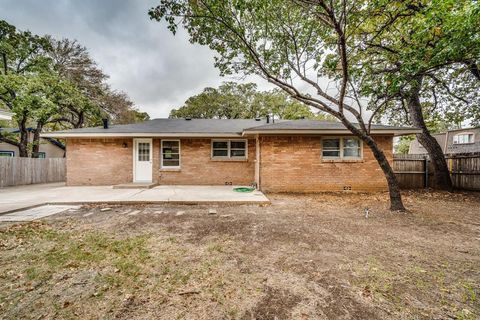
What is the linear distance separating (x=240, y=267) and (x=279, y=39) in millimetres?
6725

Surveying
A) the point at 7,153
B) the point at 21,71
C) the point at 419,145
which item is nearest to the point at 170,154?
the point at 21,71

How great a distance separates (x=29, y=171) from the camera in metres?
11.0

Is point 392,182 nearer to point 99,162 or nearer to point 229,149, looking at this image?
point 229,149

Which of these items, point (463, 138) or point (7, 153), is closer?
point (7, 153)

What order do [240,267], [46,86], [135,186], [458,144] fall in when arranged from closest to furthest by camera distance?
[240,267] < [135,186] < [46,86] < [458,144]

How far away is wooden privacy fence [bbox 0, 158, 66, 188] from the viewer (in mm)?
9922

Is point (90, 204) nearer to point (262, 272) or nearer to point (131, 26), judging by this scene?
point (262, 272)

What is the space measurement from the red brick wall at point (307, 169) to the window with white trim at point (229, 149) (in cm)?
173

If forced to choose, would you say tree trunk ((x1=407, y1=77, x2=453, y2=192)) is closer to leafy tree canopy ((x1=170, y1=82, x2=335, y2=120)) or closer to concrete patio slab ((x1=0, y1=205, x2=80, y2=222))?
concrete patio slab ((x1=0, y1=205, x2=80, y2=222))

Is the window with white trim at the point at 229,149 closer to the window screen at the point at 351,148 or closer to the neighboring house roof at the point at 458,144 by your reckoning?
the window screen at the point at 351,148

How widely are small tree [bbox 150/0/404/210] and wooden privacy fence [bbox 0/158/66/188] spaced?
37.0 feet

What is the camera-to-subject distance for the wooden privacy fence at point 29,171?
9.92 m

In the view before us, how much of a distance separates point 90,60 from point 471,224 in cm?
2352

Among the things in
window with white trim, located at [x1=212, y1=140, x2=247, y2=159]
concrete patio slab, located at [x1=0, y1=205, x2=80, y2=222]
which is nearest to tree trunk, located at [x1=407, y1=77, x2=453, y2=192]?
window with white trim, located at [x1=212, y1=140, x2=247, y2=159]
